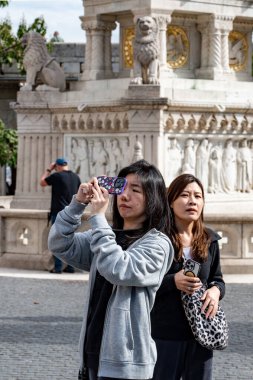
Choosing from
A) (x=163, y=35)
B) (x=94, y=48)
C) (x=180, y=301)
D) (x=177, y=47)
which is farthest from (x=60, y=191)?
(x=180, y=301)

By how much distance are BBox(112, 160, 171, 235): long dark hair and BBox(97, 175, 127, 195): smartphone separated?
0.13 meters

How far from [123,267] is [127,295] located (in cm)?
14

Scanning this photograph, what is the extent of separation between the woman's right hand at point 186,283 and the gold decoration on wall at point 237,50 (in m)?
15.5

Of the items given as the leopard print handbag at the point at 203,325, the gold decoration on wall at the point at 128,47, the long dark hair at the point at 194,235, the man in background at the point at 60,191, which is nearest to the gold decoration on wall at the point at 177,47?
the gold decoration on wall at the point at 128,47

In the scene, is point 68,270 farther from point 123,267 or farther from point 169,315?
point 123,267

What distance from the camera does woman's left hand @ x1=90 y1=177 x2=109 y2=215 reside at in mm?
5566

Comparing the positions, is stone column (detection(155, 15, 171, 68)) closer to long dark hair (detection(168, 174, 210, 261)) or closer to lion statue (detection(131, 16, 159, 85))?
lion statue (detection(131, 16, 159, 85))

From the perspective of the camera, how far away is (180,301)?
6340 millimetres

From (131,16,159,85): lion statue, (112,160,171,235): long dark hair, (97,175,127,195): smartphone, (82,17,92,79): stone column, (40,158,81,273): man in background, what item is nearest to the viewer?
(97,175,127,195): smartphone

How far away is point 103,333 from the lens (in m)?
5.54

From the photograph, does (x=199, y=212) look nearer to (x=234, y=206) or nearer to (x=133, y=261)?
(x=133, y=261)

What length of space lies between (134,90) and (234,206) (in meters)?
2.68

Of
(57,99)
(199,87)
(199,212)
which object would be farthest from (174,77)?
(199,212)

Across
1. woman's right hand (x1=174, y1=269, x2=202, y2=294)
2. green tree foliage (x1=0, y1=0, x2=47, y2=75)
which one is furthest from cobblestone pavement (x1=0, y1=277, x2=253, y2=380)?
green tree foliage (x1=0, y1=0, x2=47, y2=75)
